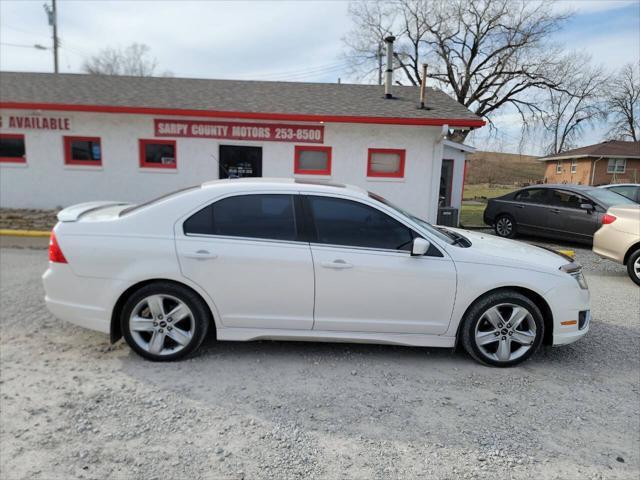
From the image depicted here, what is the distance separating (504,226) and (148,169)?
30.3ft

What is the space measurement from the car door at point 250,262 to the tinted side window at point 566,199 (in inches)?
335

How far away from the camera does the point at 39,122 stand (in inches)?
422

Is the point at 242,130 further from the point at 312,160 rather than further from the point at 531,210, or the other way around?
the point at 531,210

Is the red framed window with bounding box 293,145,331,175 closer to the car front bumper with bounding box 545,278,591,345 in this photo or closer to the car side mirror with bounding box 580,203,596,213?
the car side mirror with bounding box 580,203,596,213

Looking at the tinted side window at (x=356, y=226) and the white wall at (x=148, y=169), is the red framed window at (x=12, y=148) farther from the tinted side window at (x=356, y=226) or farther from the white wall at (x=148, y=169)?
the tinted side window at (x=356, y=226)

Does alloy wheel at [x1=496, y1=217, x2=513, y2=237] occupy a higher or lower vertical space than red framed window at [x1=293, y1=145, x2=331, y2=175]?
lower

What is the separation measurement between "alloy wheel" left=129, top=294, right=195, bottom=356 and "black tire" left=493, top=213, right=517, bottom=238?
961 cm

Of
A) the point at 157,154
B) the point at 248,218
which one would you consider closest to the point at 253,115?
the point at 157,154

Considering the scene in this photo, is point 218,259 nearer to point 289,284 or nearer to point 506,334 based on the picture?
point 289,284

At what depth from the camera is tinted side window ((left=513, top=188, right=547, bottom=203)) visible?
10.6 m

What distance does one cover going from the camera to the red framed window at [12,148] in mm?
10867

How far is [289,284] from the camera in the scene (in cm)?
373

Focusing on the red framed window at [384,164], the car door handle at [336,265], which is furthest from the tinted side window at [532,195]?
the car door handle at [336,265]

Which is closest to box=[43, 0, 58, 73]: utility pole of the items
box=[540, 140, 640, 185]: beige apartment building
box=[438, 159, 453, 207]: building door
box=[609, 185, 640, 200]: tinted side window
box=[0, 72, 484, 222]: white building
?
box=[0, 72, 484, 222]: white building
